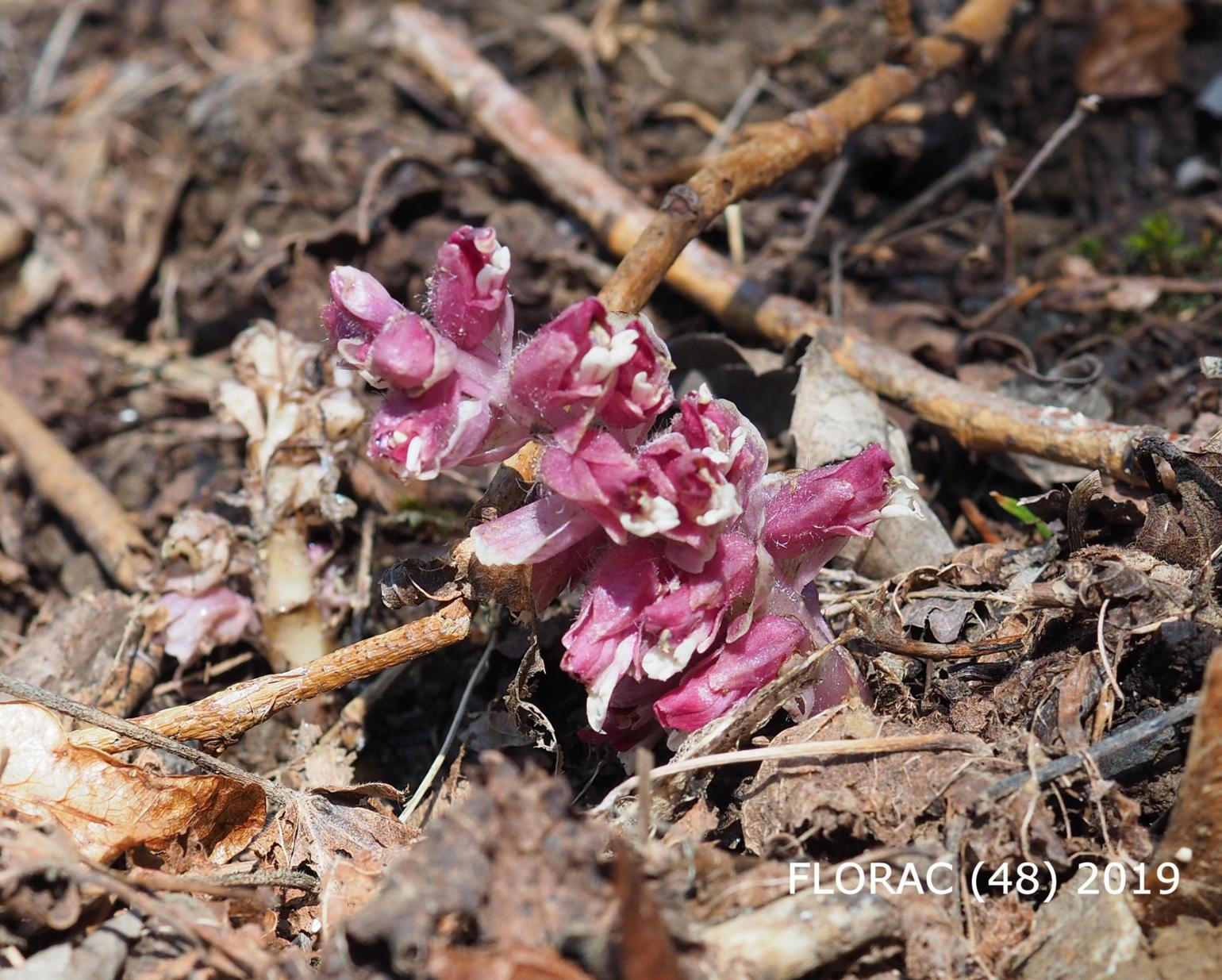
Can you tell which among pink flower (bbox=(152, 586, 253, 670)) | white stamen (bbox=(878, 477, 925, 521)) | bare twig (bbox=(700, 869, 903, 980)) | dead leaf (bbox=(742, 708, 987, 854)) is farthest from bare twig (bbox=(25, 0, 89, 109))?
bare twig (bbox=(700, 869, 903, 980))

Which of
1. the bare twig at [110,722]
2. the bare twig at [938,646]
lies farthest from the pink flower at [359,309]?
the bare twig at [938,646]

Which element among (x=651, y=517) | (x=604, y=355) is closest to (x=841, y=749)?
(x=651, y=517)

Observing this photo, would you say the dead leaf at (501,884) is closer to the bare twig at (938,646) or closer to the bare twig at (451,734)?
the bare twig at (451,734)

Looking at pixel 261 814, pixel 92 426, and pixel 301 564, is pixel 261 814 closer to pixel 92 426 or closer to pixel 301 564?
pixel 301 564

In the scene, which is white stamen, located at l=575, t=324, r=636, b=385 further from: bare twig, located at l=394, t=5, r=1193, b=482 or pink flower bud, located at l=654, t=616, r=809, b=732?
bare twig, located at l=394, t=5, r=1193, b=482

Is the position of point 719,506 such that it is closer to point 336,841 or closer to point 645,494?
point 645,494
